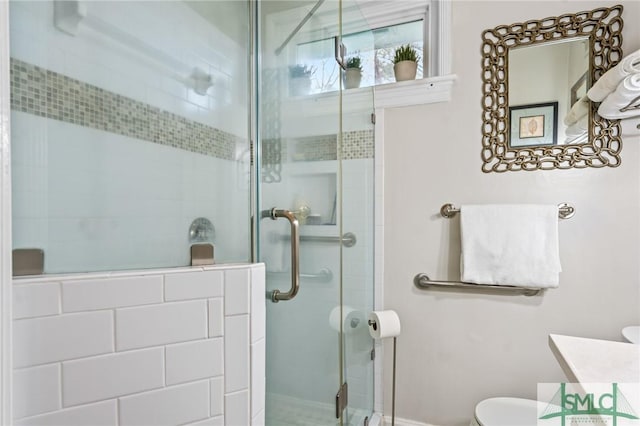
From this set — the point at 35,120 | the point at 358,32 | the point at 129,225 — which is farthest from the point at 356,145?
the point at 35,120

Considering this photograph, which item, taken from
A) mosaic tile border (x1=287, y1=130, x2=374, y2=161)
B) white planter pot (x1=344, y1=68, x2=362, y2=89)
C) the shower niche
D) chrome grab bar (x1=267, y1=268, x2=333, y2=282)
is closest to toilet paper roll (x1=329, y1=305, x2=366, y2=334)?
chrome grab bar (x1=267, y1=268, x2=333, y2=282)

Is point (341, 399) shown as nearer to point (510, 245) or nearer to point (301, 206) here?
point (301, 206)

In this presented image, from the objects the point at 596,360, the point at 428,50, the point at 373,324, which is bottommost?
the point at 373,324

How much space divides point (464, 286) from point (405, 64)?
107 centimetres

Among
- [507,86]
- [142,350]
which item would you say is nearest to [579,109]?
[507,86]

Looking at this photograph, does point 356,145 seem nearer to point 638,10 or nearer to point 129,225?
point 129,225

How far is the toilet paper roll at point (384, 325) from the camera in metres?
1.57

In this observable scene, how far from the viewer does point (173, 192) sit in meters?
0.81

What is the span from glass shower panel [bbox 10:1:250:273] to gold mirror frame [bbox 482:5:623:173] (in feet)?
3.72

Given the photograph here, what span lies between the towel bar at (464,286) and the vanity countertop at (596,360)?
19.7 inches

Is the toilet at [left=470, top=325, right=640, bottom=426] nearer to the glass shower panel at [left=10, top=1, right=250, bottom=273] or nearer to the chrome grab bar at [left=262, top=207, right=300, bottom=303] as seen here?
the chrome grab bar at [left=262, top=207, right=300, bottom=303]

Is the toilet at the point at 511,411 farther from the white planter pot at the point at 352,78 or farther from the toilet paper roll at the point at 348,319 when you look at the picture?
the white planter pot at the point at 352,78

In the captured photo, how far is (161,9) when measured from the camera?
2.60ft

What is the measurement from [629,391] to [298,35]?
1252mm
